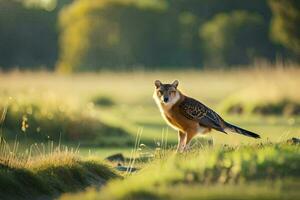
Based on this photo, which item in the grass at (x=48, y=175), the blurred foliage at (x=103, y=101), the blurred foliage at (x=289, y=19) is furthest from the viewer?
the blurred foliage at (x=289, y=19)

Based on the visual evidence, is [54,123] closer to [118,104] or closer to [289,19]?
[118,104]

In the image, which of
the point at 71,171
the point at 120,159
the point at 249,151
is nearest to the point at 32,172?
the point at 71,171

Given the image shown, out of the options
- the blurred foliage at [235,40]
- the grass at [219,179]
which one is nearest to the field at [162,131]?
the grass at [219,179]

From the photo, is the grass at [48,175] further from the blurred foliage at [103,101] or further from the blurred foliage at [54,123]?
the blurred foliage at [103,101]

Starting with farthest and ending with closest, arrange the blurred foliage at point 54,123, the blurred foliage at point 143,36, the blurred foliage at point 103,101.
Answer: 1. the blurred foliage at point 143,36
2. the blurred foliage at point 103,101
3. the blurred foliage at point 54,123

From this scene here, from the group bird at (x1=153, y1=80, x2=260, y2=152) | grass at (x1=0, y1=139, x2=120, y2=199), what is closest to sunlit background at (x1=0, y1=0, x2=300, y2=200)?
grass at (x1=0, y1=139, x2=120, y2=199)

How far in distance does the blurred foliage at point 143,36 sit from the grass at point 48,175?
1988 inches

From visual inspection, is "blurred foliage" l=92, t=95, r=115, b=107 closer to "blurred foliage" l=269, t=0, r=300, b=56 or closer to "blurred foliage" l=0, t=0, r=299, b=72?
"blurred foliage" l=269, t=0, r=300, b=56

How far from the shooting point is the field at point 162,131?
9992 millimetres

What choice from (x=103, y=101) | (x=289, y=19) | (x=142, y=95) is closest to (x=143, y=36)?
(x=289, y=19)

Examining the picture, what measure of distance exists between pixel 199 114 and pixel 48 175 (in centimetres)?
278

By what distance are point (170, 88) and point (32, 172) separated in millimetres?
2976

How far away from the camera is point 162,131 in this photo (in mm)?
23828

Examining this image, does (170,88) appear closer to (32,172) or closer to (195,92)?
(32,172)
